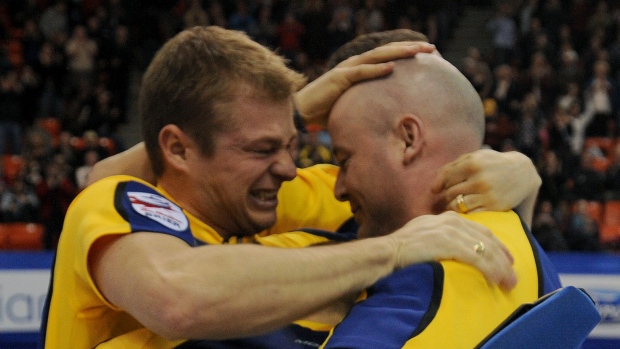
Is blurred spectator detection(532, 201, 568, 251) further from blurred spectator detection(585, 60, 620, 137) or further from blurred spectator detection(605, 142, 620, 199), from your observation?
blurred spectator detection(585, 60, 620, 137)

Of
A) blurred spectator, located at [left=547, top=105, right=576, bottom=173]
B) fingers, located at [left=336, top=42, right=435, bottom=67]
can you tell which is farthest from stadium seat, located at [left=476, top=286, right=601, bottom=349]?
blurred spectator, located at [left=547, top=105, right=576, bottom=173]

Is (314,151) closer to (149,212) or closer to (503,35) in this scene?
(503,35)

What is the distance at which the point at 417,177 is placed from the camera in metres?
2.62

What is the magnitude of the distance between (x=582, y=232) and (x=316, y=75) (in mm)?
4973

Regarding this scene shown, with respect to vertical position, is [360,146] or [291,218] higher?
[360,146]

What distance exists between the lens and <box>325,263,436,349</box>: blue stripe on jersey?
2105 millimetres

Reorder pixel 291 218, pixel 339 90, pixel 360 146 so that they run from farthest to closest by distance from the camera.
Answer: pixel 291 218
pixel 339 90
pixel 360 146

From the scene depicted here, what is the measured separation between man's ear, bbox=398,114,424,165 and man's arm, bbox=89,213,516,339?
1.06ft

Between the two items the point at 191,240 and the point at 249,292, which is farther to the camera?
the point at 191,240

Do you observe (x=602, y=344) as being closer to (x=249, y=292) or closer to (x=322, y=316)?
(x=322, y=316)

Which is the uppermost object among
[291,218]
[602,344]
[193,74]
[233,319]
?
[193,74]

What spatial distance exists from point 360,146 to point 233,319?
82 cm

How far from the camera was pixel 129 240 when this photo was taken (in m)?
2.16

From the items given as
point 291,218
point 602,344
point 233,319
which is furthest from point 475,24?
point 233,319
